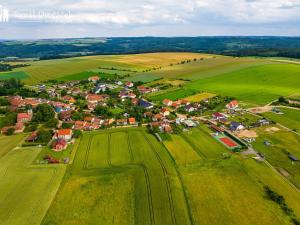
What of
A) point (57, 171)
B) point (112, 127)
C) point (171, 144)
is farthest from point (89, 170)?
point (112, 127)

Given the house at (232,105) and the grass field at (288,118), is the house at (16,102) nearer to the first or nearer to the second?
the house at (232,105)

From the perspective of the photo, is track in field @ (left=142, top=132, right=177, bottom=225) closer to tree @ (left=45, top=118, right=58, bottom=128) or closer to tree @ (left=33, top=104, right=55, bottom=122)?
tree @ (left=45, top=118, right=58, bottom=128)

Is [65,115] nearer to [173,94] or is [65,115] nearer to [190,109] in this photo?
[190,109]

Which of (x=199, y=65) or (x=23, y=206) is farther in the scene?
(x=199, y=65)

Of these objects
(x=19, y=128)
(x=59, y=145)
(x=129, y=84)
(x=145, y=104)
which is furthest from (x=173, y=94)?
(x=59, y=145)

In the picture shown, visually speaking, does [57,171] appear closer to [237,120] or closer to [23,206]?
[23,206]
